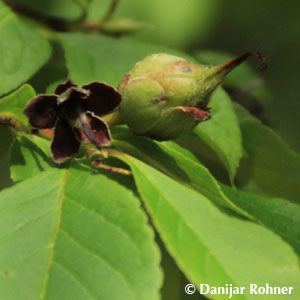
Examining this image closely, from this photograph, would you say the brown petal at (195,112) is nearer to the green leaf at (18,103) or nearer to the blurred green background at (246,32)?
the green leaf at (18,103)

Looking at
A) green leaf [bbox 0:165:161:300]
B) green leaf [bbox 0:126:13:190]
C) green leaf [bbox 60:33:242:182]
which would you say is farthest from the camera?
green leaf [bbox 0:126:13:190]

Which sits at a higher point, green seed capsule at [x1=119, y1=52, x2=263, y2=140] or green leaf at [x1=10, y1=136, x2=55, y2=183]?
green seed capsule at [x1=119, y1=52, x2=263, y2=140]

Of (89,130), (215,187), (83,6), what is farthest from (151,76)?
(83,6)

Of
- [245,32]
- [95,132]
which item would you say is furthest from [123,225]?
[245,32]

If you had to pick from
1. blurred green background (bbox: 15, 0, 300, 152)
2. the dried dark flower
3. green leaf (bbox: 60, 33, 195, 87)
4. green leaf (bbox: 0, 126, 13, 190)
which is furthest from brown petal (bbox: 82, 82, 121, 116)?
blurred green background (bbox: 15, 0, 300, 152)

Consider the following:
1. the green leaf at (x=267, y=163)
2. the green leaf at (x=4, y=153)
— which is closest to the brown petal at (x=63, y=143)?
the green leaf at (x=4, y=153)

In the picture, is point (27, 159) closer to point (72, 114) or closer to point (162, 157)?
point (72, 114)

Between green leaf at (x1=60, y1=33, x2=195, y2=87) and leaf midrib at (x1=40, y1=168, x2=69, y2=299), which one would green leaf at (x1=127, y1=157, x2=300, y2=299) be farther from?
green leaf at (x1=60, y1=33, x2=195, y2=87)
